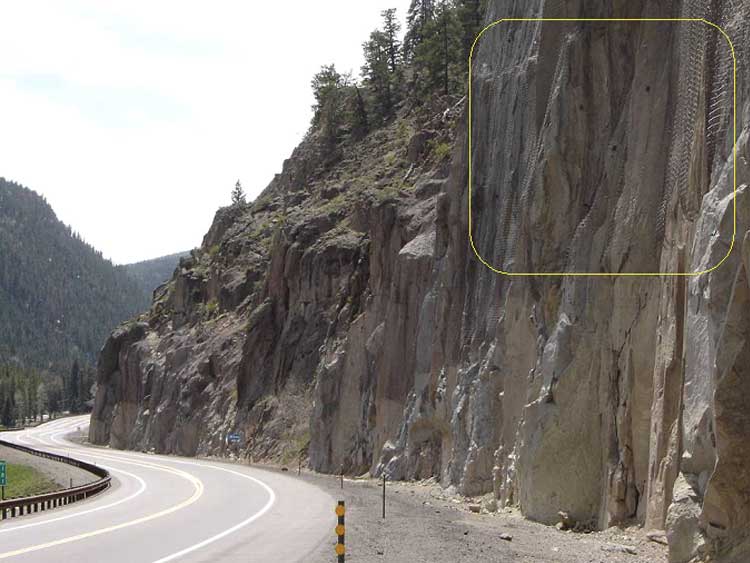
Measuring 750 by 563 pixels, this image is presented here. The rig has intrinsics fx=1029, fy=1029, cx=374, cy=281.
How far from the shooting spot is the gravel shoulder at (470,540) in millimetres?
14922

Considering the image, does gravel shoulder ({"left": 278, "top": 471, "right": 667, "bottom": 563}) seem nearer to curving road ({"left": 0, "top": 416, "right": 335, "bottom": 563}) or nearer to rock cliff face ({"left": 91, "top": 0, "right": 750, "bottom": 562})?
rock cliff face ({"left": 91, "top": 0, "right": 750, "bottom": 562})

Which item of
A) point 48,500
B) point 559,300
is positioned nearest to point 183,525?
point 559,300

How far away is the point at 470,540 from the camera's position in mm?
17141

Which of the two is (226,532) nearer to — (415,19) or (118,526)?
(118,526)

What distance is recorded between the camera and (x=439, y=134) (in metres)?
51.4

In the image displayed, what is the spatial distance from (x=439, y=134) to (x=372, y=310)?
11874 mm

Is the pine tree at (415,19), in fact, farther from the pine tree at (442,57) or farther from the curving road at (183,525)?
the curving road at (183,525)

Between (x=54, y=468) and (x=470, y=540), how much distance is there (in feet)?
140

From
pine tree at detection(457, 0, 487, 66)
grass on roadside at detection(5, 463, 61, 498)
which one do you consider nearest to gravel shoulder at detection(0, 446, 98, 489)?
grass on roadside at detection(5, 463, 61, 498)

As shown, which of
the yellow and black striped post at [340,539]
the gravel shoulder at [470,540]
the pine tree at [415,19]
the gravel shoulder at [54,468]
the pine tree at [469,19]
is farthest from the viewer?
the pine tree at [415,19]

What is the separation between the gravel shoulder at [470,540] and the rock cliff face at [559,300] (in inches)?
22.8

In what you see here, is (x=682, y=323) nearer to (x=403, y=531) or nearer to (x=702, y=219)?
(x=702, y=219)

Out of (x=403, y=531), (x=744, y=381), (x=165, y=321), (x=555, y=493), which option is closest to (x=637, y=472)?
(x=555, y=493)

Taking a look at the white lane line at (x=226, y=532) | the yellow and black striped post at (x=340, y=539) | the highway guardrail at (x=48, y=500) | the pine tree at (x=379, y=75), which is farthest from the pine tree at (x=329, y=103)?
the yellow and black striped post at (x=340, y=539)
